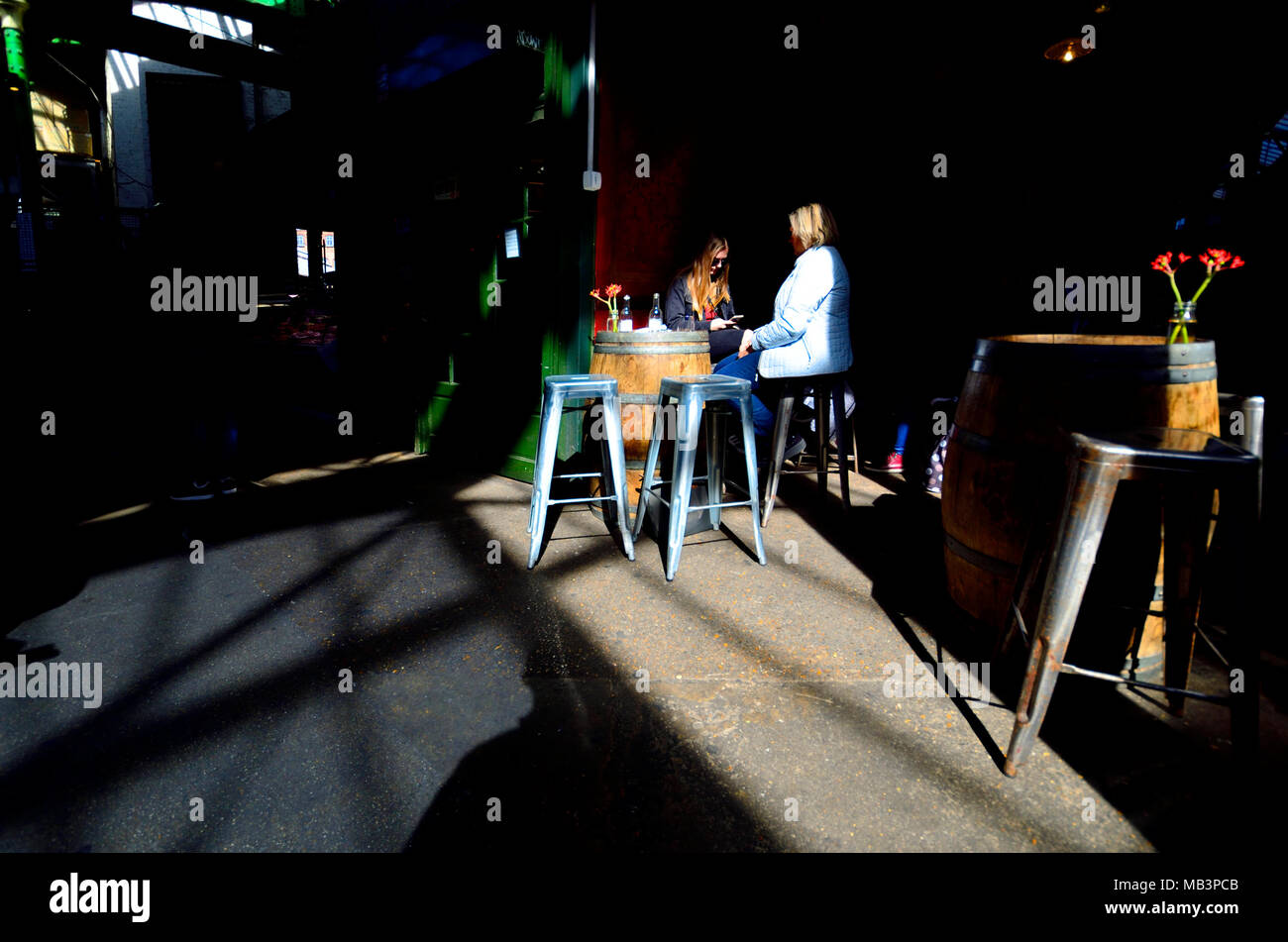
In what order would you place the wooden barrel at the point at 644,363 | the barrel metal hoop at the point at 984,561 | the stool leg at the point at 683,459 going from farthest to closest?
the wooden barrel at the point at 644,363 → the stool leg at the point at 683,459 → the barrel metal hoop at the point at 984,561

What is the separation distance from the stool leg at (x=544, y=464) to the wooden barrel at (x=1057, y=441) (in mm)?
1656

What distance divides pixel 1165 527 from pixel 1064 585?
1.49 ft

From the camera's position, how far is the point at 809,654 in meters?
2.37

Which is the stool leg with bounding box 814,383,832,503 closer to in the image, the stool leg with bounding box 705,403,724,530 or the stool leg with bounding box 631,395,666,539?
the stool leg with bounding box 705,403,724,530

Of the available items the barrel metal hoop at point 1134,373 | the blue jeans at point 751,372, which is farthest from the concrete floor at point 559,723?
the blue jeans at point 751,372

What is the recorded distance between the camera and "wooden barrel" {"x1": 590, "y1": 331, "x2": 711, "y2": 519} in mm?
3393

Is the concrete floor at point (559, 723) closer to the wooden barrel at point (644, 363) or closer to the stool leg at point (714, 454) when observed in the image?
the stool leg at point (714, 454)

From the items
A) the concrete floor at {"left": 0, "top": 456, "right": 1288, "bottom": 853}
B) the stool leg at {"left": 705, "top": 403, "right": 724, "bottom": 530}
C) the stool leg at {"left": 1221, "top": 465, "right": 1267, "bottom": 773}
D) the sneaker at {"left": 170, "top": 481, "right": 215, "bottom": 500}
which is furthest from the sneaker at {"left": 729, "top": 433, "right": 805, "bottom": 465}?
the sneaker at {"left": 170, "top": 481, "right": 215, "bottom": 500}

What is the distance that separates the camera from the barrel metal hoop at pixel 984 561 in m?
2.08

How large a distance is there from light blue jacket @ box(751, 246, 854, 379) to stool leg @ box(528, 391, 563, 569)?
4.31 ft

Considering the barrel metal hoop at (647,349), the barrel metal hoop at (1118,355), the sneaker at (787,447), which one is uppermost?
the barrel metal hoop at (647,349)

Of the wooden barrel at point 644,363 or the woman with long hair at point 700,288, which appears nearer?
the wooden barrel at point 644,363

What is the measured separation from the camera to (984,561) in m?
2.15
